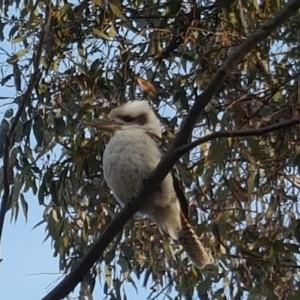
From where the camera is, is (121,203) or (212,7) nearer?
(121,203)

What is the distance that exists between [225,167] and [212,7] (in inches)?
23.1

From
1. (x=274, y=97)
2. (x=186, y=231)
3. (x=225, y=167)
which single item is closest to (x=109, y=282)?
(x=186, y=231)

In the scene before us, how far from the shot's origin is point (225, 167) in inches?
124

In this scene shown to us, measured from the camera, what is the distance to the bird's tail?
301cm

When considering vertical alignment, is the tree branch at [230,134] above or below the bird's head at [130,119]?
below

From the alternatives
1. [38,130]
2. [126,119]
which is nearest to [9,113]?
[38,130]

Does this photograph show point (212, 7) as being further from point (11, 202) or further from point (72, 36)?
point (11, 202)

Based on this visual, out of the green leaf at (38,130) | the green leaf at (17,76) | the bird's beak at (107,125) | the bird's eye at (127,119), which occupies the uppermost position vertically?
the green leaf at (17,76)

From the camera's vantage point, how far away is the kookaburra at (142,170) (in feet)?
9.52

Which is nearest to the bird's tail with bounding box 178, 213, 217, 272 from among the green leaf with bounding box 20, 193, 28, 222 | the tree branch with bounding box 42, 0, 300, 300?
the green leaf with bounding box 20, 193, 28, 222

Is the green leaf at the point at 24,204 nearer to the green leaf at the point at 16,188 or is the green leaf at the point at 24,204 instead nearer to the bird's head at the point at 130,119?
the green leaf at the point at 16,188

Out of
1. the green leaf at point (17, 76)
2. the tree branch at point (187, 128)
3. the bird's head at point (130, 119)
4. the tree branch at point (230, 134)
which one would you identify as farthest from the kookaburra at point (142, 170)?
the tree branch at point (230, 134)

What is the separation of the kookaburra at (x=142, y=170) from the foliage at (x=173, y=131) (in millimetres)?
69

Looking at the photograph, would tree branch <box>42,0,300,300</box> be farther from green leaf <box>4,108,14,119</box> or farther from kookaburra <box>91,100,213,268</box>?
green leaf <box>4,108,14,119</box>
